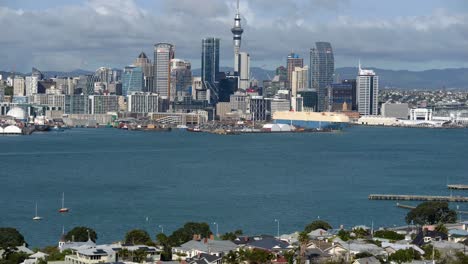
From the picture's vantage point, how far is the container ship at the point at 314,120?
57144mm

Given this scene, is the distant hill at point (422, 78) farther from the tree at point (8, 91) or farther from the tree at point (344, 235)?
the tree at point (344, 235)

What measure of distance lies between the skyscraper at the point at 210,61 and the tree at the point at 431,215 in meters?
68.0

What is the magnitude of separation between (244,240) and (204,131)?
43570 millimetres

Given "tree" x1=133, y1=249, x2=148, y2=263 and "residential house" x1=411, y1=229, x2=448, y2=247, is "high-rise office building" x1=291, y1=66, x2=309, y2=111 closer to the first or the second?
"residential house" x1=411, y1=229, x2=448, y2=247

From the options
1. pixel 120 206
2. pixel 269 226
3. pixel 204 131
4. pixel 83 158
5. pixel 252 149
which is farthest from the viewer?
pixel 204 131

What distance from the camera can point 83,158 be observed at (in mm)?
29922

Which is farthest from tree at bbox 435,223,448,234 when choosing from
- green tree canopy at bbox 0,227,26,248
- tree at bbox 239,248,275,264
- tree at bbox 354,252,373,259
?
green tree canopy at bbox 0,227,26,248

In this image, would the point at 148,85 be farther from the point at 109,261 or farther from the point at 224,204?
the point at 109,261

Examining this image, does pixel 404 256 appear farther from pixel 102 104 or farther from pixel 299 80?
pixel 299 80

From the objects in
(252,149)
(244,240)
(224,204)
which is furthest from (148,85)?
(244,240)

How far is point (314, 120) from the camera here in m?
58.6

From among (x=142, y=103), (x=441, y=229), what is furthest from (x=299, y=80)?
(x=441, y=229)

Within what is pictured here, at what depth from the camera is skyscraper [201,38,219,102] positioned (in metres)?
85.5

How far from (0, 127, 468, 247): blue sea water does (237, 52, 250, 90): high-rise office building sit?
54022 mm
